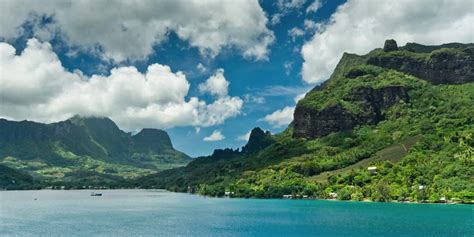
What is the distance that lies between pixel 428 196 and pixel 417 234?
95.6m

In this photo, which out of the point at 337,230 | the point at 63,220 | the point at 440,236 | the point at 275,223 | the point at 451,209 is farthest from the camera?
the point at 451,209

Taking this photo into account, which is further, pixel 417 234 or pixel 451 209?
pixel 451 209

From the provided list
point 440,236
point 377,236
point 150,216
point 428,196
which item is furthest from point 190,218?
point 428,196

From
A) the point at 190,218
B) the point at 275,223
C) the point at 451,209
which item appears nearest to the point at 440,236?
the point at 275,223

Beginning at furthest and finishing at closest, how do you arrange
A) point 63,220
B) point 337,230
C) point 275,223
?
point 63,220 < point 275,223 < point 337,230

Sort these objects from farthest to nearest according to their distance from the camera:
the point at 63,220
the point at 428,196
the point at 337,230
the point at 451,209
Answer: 1. the point at 428,196
2. the point at 451,209
3. the point at 63,220
4. the point at 337,230

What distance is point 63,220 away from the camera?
152000mm

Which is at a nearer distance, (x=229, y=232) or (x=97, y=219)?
(x=229, y=232)

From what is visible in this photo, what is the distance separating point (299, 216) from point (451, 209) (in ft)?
174

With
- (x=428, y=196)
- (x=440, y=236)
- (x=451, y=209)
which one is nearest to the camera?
(x=440, y=236)

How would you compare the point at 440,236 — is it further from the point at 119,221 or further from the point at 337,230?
the point at 119,221

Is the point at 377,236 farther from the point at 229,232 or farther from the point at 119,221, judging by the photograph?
the point at 119,221

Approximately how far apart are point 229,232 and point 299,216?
42168 mm

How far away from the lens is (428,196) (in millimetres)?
198250
